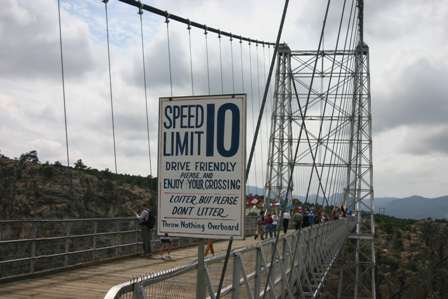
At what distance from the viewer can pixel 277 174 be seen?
3869 centimetres

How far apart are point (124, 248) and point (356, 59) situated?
29.7m

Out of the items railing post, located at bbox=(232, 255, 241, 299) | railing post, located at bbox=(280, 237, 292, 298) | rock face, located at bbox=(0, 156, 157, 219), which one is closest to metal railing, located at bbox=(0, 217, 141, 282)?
railing post, located at bbox=(280, 237, 292, 298)

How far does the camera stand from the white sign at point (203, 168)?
149 inches

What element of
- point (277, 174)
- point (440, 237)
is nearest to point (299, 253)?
point (277, 174)

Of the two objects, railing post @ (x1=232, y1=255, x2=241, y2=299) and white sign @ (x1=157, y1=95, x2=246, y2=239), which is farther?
railing post @ (x1=232, y1=255, x2=241, y2=299)

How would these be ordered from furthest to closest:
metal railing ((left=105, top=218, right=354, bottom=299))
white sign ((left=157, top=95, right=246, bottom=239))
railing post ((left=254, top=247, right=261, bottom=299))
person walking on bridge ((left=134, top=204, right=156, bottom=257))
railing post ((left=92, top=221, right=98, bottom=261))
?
person walking on bridge ((left=134, top=204, right=156, bottom=257))
railing post ((left=92, top=221, right=98, bottom=261))
railing post ((left=254, top=247, right=261, bottom=299))
white sign ((left=157, top=95, right=246, bottom=239))
metal railing ((left=105, top=218, right=354, bottom=299))

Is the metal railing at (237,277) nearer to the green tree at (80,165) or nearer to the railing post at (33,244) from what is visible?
the railing post at (33,244)

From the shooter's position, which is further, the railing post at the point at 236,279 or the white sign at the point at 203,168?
the railing post at the point at 236,279

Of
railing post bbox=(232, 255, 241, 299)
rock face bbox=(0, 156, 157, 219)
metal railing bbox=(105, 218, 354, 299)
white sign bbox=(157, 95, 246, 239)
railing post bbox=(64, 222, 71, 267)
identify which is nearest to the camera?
metal railing bbox=(105, 218, 354, 299)

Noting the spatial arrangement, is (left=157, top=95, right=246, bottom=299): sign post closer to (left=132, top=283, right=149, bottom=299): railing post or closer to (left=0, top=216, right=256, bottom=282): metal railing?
(left=132, top=283, right=149, bottom=299): railing post

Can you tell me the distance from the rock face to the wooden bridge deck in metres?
12.0

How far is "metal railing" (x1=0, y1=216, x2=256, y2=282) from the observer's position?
32.8 feet

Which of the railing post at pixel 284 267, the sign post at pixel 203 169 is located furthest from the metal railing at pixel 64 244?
the sign post at pixel 203 169

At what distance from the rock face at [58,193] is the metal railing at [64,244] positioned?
8469 mm
